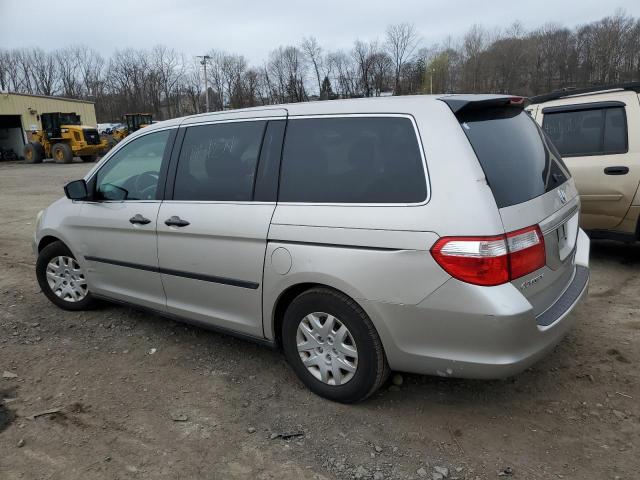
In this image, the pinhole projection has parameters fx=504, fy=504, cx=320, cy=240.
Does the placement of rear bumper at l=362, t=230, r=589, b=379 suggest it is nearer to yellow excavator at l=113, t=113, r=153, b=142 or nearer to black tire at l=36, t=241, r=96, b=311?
black tire at l=36, t=241, r=96, b=311

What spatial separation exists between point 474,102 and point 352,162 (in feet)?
2.45

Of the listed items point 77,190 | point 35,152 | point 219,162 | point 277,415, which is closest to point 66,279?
point 77,190

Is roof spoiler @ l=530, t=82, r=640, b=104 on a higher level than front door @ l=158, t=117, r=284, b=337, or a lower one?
higher

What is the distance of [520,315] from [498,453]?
773mm

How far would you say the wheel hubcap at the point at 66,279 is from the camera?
15.2ft

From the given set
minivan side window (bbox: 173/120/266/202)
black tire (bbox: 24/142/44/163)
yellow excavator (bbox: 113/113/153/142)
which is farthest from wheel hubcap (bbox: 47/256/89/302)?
yellow excavator (bbox: 113/113/153/142)

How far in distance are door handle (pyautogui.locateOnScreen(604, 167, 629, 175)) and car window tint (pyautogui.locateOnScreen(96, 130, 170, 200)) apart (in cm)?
441

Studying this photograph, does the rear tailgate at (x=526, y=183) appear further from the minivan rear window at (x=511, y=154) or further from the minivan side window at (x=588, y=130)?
the minivan side window at (x=588, y=130)

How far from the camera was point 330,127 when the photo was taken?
120 inches

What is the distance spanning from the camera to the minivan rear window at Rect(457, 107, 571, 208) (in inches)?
103

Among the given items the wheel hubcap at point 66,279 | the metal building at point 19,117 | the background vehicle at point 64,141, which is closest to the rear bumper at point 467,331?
the wheel hubcap at point 66,279

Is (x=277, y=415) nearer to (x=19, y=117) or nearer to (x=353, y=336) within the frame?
(x=353, y=336)

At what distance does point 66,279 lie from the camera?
15.5 feet

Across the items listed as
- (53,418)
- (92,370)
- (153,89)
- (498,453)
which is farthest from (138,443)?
(153,89)
